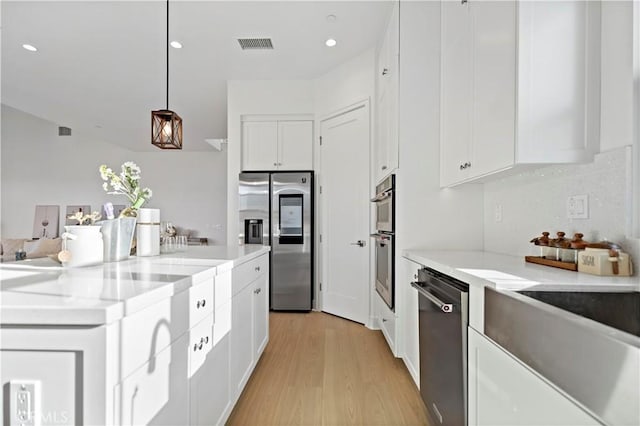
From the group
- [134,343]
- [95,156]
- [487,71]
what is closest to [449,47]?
[487,71]

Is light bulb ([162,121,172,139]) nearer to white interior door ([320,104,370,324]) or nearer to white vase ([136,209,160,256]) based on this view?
white vase ([136,209,160,256])

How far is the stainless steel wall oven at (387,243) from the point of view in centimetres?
252

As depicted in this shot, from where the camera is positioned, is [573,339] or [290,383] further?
[290,383]

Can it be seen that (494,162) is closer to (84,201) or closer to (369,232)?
(369,232)

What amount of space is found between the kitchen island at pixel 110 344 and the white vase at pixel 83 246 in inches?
2.7

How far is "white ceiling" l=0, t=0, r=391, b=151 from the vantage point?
2.84 m

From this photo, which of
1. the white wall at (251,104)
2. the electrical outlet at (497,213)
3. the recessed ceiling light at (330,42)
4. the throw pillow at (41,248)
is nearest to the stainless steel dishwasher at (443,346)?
the electrical outlet at (497,213)

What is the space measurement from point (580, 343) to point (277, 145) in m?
3.89

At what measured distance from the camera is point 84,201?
8.28m

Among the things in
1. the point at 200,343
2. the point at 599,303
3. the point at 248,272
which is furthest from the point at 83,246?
the point at 599,303

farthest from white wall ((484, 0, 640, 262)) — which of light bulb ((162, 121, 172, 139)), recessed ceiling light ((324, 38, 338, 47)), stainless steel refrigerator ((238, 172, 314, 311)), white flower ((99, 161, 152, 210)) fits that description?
stainless steel refrigerator ((238, 172, 314, 311))

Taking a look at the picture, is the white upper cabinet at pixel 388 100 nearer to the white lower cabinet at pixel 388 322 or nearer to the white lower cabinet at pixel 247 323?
the white lower cabinet at pixel 388 322

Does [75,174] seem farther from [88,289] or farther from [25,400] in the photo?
[25,400]

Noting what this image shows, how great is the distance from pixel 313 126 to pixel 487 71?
2.71 metres
